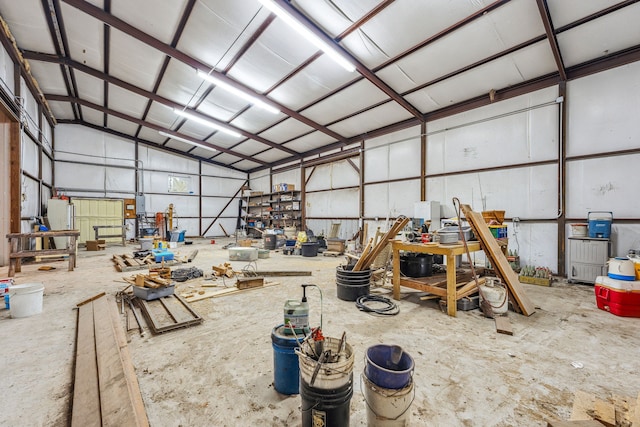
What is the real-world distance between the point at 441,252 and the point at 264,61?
5192 mm

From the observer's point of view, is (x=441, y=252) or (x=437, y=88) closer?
(x=441, y=252)

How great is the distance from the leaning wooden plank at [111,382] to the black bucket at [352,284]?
2.38 m

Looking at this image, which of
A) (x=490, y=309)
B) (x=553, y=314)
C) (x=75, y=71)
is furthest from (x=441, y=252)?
(x=75, y=71)

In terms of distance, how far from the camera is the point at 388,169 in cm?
800

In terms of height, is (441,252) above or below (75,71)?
below

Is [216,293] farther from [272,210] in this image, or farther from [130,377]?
[272,210]

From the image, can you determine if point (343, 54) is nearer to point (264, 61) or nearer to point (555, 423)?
point (264, 61)

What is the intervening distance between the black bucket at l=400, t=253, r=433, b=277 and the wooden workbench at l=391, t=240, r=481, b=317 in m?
0.22

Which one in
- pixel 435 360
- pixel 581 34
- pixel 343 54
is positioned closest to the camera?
pixel 435 360

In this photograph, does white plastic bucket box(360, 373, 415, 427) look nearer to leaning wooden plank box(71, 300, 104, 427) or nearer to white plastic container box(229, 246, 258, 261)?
leaning wooden plank box(71, 300, 104, 427)

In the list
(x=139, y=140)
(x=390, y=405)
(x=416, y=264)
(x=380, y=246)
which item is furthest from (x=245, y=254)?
(x=139, y=140)

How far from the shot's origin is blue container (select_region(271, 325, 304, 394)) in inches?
62.0

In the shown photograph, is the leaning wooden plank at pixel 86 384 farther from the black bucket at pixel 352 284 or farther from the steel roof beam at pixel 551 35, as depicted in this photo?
the steel roof beam at pixel 551 35

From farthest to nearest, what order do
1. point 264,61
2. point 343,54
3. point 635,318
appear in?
point 264,61, point 343,54, point 635,318
